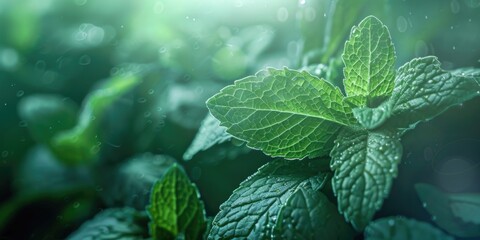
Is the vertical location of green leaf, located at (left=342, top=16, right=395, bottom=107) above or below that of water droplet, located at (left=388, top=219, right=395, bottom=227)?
above

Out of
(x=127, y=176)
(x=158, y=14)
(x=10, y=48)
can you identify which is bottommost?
(x=127, y=176)

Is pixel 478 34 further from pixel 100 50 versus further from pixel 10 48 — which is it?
pixel 10 48

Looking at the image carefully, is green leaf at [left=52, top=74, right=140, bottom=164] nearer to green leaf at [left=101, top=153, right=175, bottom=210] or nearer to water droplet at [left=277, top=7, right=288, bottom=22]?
green leaf at [left=101, top=153, right=175, bottom=210]

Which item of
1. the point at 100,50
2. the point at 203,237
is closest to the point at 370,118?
the point at 203,237

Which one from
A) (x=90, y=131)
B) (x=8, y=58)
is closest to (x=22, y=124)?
(x=8, y=58)

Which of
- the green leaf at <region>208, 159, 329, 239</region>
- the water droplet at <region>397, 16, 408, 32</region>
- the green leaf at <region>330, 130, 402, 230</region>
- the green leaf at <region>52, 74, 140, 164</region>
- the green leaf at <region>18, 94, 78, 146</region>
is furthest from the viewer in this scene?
the green leaf at <region>18, 94, 78, 146</region>

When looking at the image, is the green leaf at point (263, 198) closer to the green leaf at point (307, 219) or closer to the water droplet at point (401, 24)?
the green leaf at point (307, 219)

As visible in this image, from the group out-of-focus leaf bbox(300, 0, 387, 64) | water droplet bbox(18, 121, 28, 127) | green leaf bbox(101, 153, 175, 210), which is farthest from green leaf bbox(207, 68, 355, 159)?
water droplet bbox(18, 121, 28, 127)
